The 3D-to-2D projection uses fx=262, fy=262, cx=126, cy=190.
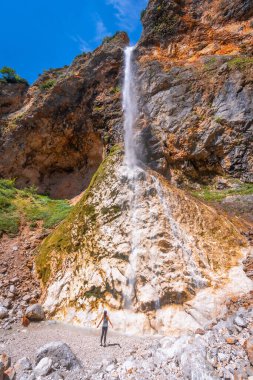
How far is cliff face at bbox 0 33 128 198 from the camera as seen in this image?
2209 cm

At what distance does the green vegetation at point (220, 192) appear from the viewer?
44.8ft

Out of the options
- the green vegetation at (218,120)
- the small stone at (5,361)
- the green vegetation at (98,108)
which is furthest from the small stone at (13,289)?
the green vegetation at (98,108)

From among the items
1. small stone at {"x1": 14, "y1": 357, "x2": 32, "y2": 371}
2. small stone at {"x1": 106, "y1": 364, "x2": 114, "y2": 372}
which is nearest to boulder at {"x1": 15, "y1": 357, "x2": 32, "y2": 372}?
small stone at {"x1": 14, "y1": 357, "x2": 32, "y2": 371}

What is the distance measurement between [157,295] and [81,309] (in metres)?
2.33

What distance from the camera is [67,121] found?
2228cm

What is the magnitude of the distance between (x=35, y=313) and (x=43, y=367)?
3.10 m

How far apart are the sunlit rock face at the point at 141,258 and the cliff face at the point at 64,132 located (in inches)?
468

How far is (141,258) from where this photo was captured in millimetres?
7965

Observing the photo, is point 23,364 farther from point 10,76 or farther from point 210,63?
point 10,76

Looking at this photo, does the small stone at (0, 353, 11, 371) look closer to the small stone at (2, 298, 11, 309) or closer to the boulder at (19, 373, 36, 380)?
the boulder at (19, 373, 36, 380)

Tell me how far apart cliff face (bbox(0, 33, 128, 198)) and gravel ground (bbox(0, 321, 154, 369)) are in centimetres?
1522

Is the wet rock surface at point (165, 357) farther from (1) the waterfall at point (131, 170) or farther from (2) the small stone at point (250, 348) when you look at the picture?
(1) the waterfall at point (131, 170)

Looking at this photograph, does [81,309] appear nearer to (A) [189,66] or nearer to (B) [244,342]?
(B) [244,342]

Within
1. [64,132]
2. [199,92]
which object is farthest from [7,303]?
[64,132]
